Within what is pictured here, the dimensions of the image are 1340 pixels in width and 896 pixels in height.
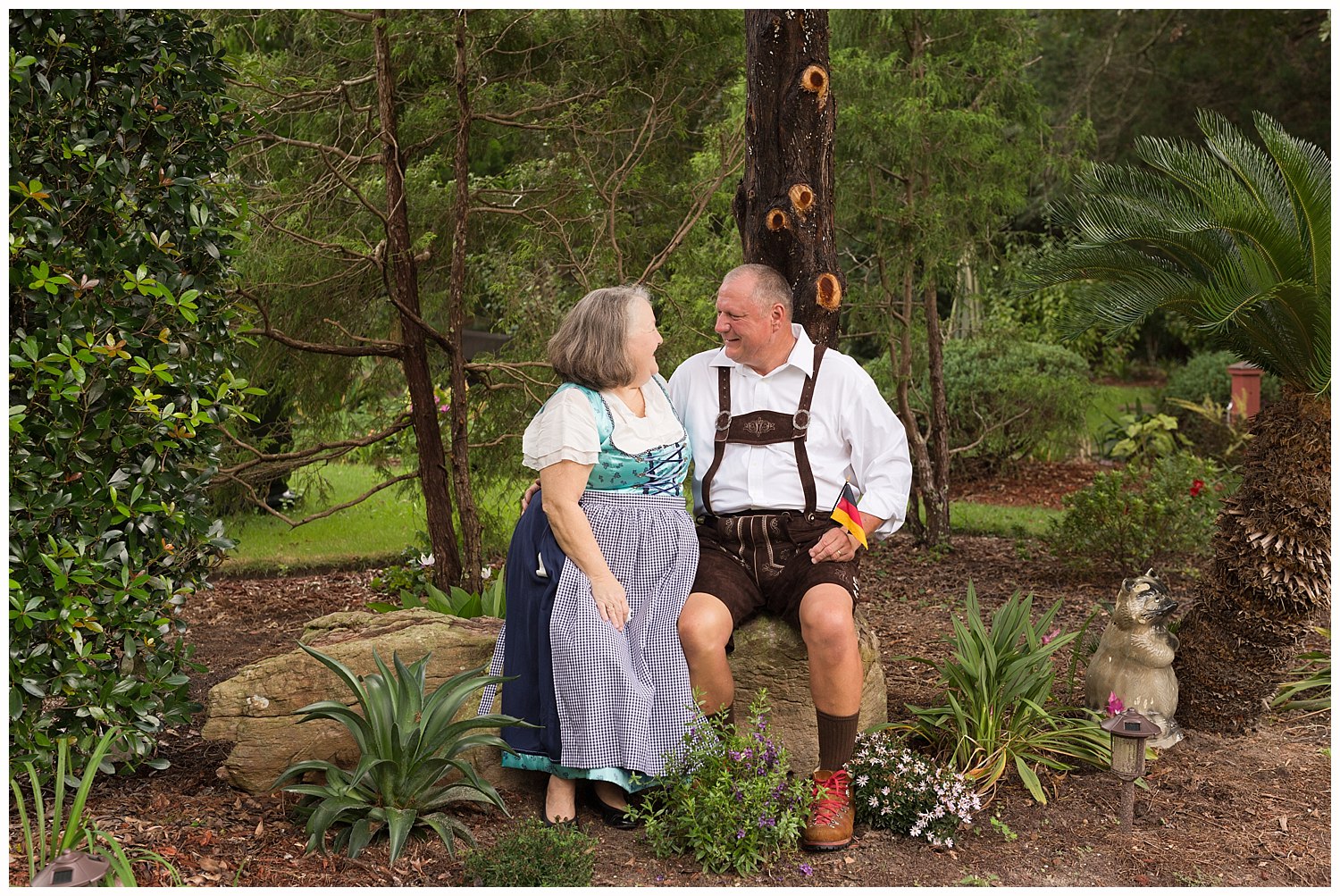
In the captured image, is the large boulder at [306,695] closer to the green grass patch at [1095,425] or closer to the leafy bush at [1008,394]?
the leafy bush at [1008,394]

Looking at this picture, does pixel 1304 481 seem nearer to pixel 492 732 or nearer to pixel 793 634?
pixel 793 634

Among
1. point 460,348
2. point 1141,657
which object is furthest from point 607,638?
point 460,348

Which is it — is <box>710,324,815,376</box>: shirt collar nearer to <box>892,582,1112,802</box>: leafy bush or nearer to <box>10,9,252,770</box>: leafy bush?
<box>892,582,1112,802</box>: leafy bush

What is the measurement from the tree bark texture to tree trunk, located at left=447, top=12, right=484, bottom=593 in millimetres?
→ 1796

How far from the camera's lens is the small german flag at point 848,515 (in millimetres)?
4012

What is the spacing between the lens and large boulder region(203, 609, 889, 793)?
3.93 m

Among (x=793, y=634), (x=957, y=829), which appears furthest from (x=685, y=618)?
(x=957, y=829)

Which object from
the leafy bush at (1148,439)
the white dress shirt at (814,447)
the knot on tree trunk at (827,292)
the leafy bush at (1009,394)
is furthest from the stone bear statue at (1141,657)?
the leafy bush at (1148,439)

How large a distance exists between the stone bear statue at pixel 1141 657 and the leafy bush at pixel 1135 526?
2913 millimetres

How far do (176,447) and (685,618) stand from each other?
1.75 metres

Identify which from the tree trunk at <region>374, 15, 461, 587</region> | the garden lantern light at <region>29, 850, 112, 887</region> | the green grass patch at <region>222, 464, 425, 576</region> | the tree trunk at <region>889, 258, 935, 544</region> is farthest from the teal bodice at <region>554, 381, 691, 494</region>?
the tree trunk at <region>889, 258, 935, 544</region>

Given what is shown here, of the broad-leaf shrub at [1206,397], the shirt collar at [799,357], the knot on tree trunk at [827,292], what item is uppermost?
the knot on tree trunk at [827,292]

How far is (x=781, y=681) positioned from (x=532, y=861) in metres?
1.18

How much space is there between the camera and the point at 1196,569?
7703mm
